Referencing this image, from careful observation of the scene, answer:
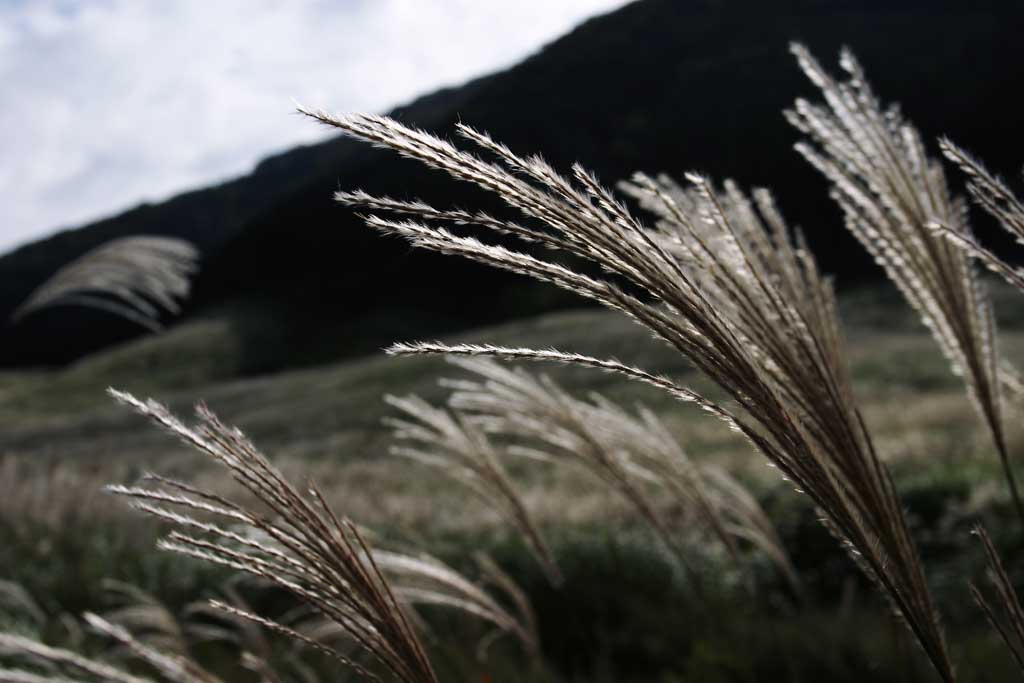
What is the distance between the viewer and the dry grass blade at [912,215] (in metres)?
1.51

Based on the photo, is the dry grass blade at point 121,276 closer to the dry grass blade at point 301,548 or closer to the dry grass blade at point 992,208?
the dry grass blade at point 301,548

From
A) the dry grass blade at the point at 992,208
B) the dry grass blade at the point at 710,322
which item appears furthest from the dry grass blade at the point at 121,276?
the dry grass blade at the point at 992,208

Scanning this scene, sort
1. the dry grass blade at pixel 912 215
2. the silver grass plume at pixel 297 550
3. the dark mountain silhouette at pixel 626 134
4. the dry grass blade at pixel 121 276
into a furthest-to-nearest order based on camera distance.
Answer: the dark mountain silhouette at pixel 626 134 < the dry grass blade at pixel 121 276 < the dry grass blade at pixel 912 215 < the silver grass plume at pixel 297 550

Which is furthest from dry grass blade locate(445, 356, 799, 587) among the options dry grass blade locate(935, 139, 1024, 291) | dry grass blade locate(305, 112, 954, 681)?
dry grass blade locate(935, 139, 1024, 291)

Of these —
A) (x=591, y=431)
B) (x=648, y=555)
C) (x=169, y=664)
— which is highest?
(x=591, y=431)

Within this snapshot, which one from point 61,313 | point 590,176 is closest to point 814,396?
point 590,176

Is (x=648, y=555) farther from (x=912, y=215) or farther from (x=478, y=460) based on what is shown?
(x=912, y=215)

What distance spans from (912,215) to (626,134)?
194 ft

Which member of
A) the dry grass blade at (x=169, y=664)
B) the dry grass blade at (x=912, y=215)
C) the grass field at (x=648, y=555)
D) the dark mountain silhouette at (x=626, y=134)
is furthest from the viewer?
the dark mountain silhouette at (x=626, y=134)

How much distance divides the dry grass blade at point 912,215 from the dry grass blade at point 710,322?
0.50m

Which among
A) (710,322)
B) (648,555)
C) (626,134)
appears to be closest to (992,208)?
(710,322)

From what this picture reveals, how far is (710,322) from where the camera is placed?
836 mm

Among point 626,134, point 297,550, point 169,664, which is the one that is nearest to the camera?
point 297,550

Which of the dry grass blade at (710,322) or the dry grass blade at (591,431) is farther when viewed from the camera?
the dry grass blade at (591,431)
